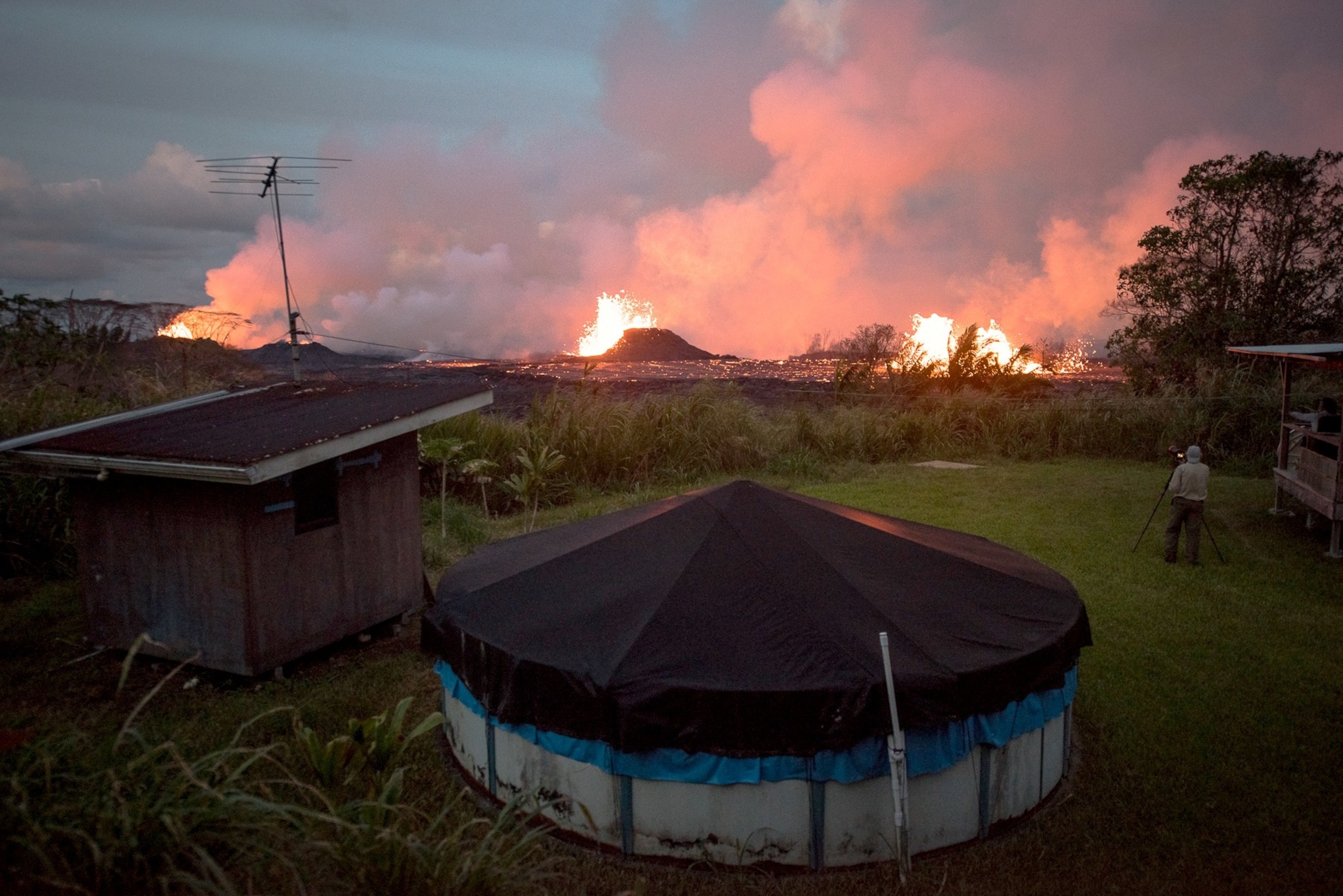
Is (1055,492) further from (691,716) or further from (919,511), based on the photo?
(691,716)

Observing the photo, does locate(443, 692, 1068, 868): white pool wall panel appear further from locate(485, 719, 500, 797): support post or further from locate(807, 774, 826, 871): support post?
locate(485, 719, 500, 797): support post

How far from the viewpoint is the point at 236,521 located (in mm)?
7355

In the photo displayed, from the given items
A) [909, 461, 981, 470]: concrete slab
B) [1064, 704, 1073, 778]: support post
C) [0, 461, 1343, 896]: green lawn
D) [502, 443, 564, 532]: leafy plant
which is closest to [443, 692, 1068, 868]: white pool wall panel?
[0, 461, 1343, 896]: green lawn

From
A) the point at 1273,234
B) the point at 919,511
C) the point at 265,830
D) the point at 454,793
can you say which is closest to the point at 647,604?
the point at 454,793

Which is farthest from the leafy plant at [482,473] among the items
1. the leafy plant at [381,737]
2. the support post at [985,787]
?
the support post at [985,787]

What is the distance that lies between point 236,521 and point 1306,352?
13.2 m

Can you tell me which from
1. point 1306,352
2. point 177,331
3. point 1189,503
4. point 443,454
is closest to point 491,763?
point 443,454

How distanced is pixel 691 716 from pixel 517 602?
5.93 feet

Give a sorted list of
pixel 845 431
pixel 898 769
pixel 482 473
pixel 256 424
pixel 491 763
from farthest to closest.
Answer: pixel 845 431, pixel 482 473, pixel 256 424, pixel 491 763, pixel 898 769

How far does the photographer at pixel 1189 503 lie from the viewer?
1129 cm

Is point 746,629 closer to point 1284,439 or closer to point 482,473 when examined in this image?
point 482,473

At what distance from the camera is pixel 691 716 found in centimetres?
498

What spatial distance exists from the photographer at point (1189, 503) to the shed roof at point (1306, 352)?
2065mm

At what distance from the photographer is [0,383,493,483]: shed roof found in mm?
6969
